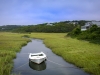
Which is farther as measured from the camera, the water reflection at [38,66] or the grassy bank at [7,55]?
the water reflection at [38,66]

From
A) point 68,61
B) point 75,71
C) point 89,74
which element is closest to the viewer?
point 89,74

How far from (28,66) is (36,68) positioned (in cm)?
119

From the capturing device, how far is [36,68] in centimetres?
1966

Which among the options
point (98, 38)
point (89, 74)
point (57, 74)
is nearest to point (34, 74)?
point (57, 74)

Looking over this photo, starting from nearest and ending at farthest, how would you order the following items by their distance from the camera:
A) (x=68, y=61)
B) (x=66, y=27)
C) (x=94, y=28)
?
1. (x=68, y=61)
2. (x=94, y=28)
3. (x=66, y=27)

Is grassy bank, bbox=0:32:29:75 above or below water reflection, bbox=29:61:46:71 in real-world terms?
above

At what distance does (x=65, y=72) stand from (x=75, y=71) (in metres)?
1.18

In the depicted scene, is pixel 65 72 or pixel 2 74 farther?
pixel 65 72

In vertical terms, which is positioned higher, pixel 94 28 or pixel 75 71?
pixel 94 28

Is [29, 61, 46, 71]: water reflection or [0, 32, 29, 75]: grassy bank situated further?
[29, 61, 46, 71]: water reflection

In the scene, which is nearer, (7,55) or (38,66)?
(38,66)

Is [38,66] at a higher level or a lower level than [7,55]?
lower

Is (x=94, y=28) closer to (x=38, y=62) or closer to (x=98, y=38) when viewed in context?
(x=98, y=38)

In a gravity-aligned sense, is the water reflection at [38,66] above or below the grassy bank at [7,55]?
below
